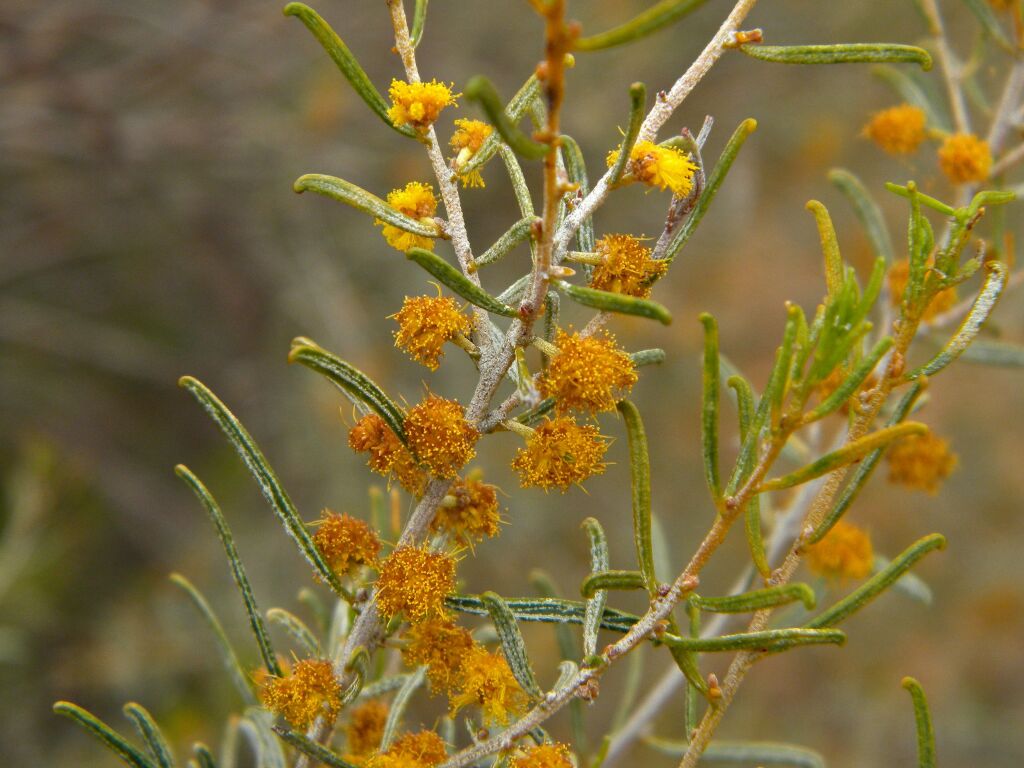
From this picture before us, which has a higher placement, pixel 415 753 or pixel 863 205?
pixel 863 205

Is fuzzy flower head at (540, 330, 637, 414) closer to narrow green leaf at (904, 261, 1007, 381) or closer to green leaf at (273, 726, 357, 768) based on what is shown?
narrow green leaf at (904, 261, 1007, 381)

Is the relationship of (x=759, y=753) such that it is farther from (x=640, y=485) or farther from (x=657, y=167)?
(x=657, y=167)

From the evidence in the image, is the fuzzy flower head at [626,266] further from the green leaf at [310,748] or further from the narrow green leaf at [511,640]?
the green leaf at [310,748]

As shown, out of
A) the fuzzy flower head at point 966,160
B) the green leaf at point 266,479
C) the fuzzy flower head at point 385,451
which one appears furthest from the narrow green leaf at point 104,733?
the fuzzy flower head at point 966,160

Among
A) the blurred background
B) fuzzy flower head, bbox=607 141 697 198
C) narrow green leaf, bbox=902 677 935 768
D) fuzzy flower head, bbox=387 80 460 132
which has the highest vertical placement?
the blurred background

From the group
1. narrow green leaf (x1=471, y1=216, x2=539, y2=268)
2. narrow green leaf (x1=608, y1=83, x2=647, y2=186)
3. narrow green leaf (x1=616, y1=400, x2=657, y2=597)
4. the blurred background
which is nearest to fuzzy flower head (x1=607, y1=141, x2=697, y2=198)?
narrow green leaf (x1=608, y1=83, x2=647, y2=186)

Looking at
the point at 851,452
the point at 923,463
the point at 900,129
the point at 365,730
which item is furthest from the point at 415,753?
the point at 900,129

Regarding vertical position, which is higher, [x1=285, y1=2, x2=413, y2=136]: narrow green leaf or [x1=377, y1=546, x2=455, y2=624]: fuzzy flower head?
[x1=285, y1=2, x2=413, y2=136]: narrow green leaf

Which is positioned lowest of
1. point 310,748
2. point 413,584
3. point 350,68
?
point 310,748
